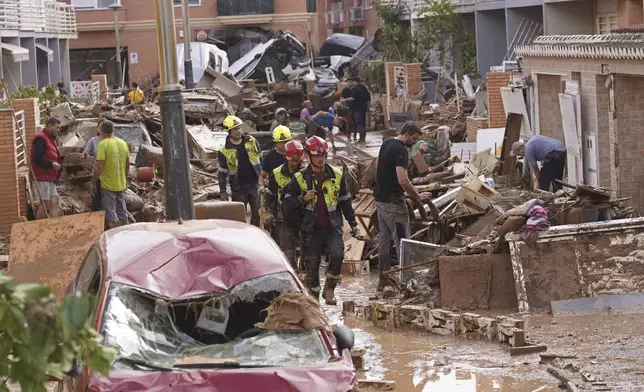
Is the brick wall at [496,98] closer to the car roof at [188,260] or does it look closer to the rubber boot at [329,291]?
the rubber boot at [329,291]

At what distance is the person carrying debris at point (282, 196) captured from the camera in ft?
43.9

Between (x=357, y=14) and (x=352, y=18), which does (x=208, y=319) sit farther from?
(x=352, y=18)

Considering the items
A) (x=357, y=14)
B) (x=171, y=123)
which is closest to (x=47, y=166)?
(x=171, y=123)

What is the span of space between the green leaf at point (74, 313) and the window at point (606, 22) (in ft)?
97.9

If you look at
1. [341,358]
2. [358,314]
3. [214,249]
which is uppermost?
[214,249]

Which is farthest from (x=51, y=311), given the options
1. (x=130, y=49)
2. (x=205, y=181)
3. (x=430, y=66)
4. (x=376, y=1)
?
(x=130, y=49)

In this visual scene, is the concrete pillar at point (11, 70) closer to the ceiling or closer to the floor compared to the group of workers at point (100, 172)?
closer to the ceiling

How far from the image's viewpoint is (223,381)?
22.8ft

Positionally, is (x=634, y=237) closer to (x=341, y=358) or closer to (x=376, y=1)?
(x=341, y=358)

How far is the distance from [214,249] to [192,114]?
23630 mm

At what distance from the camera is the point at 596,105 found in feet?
60.0

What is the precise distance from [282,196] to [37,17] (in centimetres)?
3405

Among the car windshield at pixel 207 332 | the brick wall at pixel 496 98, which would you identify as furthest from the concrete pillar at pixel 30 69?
the car windshield at pixel 207 332

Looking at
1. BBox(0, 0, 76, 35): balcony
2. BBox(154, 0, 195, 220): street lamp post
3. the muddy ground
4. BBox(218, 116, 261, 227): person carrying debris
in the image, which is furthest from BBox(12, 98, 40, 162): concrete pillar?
BBox(0, 0, 76, 35): balcony
